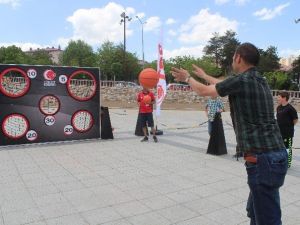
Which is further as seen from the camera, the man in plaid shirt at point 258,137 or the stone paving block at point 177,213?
the stone paving block at point 177,213

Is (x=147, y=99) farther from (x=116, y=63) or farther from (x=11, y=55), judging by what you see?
(x=11, y=55)

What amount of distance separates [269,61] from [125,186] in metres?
63.7

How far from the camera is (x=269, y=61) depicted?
64.8m

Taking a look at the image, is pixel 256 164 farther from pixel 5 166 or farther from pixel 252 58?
pixel 5 166

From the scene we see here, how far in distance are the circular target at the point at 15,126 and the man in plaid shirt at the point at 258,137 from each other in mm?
7308

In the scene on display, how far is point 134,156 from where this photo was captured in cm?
823

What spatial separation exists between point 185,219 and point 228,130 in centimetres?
955

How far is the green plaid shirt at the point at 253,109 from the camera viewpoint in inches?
113

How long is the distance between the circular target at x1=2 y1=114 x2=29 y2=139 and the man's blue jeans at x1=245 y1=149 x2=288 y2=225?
7.48m

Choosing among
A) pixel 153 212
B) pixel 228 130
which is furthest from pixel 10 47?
pixel 153 212

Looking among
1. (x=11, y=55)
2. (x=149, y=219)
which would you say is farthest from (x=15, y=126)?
(x=11, y=55)

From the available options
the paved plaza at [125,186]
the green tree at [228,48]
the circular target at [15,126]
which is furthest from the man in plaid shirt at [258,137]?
the green tree at [228,48]

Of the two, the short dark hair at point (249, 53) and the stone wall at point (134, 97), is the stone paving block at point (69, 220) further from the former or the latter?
the stone wall at point (134, 97)

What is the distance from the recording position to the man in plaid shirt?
2.85 metres
